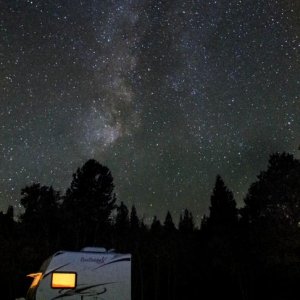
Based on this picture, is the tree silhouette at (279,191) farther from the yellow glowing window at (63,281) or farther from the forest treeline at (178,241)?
the yellow glowing window at (63,281)

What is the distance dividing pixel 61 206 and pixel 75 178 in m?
4.08

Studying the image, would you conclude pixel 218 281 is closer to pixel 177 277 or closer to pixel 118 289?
pixel 177 277

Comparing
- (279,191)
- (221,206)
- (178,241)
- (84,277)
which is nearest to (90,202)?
(178,241)

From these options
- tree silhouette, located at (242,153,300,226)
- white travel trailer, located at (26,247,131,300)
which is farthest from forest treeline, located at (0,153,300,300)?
white travel trailer, located at (26,247,131,300)

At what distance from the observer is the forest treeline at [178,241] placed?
26047mm

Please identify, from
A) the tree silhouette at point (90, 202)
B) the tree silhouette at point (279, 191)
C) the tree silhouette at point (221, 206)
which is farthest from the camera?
the tree silhouette at point (221, 206)

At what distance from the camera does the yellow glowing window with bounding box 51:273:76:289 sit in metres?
11.4

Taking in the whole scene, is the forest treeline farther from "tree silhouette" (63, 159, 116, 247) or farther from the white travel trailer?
the white travel trailer

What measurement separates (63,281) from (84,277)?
615mm

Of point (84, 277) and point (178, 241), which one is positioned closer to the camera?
point (84, 277)

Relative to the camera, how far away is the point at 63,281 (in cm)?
1150

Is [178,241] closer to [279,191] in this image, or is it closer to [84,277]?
[279,191]

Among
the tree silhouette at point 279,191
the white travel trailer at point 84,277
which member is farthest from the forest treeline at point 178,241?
the white travel trailer at point 84,277

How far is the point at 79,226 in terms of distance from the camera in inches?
1559
